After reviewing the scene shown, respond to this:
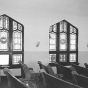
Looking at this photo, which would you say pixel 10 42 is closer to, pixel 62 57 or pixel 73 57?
pixel 62 57

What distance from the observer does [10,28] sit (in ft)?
23.5

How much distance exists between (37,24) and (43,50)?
49.3 inches

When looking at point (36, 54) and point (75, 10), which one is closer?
point (36, 54)

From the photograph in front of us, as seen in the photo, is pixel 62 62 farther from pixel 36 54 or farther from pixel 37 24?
pixel 37 24

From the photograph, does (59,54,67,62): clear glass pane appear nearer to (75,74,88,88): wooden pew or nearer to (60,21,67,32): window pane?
(60,21,67,32): window pane

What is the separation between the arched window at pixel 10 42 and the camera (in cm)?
710

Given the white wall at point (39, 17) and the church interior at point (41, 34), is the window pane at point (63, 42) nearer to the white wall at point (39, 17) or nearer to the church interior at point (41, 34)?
the church interior at point (41, 34)

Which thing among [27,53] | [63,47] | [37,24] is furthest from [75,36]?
[27,53]

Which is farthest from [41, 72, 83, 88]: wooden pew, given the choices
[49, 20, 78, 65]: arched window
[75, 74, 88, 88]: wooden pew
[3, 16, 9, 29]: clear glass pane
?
[49, 20, 78, 65]: arched window

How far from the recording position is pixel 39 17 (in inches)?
293

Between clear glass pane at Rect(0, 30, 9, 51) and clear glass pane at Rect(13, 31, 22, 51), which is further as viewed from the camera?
clear glass pane at Rect(13, 31, 22, 51)

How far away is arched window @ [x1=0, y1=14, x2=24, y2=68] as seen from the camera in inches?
279

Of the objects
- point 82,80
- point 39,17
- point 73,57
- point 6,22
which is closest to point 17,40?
point 6,22

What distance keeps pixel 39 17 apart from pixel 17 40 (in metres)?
1.49
